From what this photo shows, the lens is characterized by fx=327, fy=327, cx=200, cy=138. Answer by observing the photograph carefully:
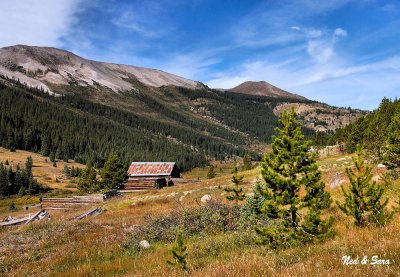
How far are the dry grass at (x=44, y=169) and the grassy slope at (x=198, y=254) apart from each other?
9698cm

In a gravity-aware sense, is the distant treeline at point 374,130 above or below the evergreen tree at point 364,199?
above

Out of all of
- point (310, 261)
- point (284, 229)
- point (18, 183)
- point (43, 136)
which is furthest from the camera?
point (43, 136)

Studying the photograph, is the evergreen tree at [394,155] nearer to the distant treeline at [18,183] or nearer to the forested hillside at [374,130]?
the forested hillside at [374,130]

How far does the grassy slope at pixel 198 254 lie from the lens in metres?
6.04

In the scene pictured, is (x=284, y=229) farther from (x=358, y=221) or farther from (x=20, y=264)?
(x=20, y=264)

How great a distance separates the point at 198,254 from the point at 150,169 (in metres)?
75.7

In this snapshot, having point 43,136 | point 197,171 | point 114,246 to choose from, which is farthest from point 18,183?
point 114,246

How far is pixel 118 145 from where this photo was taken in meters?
196

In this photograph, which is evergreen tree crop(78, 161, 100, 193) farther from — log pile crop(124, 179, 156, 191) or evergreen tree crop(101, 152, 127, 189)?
log pile crop(124, 179, 156, 191)

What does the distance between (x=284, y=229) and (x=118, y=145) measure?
634ft

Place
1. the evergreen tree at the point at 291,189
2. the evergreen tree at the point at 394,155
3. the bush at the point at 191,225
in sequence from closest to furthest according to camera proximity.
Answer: the evergreen tree at the point at 291,189, the bush at the point at 191,225, the evergreen tree at the point at 394,155

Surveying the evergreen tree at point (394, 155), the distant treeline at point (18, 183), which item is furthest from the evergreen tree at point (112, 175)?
the evergreen tree at point (394, 155)

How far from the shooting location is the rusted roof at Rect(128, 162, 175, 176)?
83.8m

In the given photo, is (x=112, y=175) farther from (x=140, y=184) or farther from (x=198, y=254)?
(x=198, y=254)
